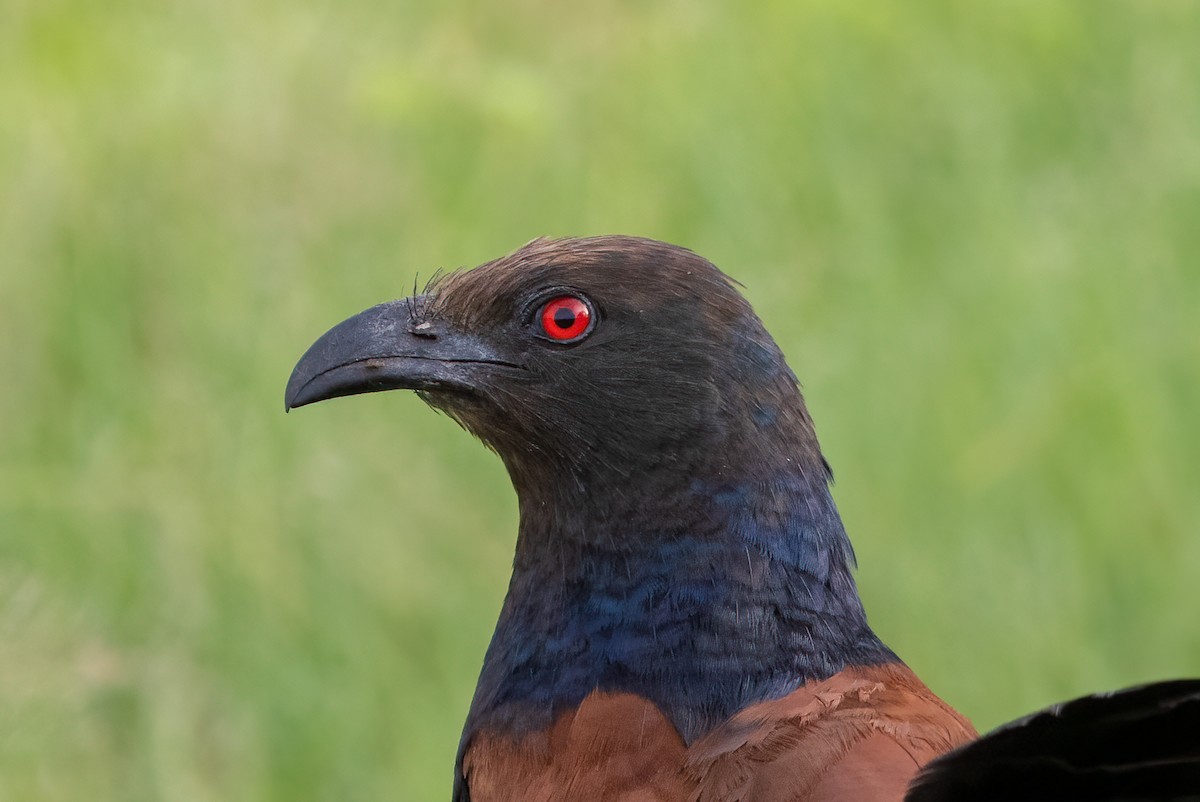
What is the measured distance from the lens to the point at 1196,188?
5.98m

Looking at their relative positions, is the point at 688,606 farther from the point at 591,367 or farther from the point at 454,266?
the point at 454,266

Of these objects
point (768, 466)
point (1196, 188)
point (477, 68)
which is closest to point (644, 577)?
point (768, 466)

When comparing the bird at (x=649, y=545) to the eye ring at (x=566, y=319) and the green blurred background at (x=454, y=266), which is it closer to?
the eye ring at (x=566, y=319)

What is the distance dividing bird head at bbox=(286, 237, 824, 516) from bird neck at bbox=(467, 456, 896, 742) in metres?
0.07

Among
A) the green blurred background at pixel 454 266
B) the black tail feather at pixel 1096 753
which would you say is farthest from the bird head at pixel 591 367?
the green blurred background at pixel 454 266

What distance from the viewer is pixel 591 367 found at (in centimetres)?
308

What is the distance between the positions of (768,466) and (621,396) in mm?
314

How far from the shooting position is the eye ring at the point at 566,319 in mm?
3072

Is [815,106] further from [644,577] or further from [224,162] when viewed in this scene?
[644,577]

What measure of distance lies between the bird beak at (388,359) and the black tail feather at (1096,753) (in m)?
1.37

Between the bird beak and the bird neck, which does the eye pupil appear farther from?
the bird neck

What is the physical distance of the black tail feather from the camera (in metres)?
1.92

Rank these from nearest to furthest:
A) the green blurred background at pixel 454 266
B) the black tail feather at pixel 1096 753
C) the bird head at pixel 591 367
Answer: the black tail feather at pixel 1096 753 < the bird head at pixel 591 367 < the green blurred background at pixel 454 266

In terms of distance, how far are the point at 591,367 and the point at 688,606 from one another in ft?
1.75
